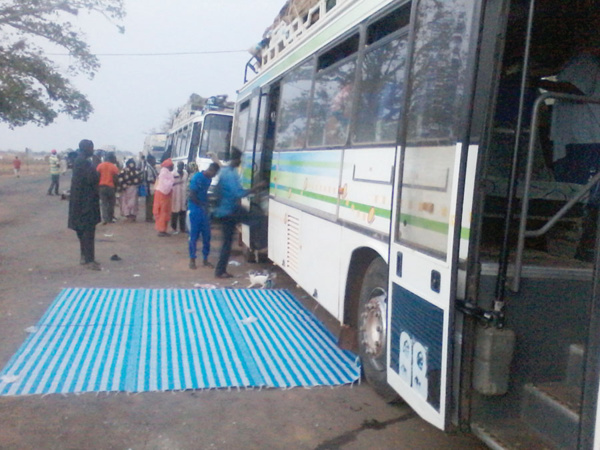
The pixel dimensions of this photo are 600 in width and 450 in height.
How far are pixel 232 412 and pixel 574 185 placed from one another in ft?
Answer: 9.77

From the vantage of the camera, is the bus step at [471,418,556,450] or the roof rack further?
the roof rack

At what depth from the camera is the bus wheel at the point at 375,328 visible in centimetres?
480

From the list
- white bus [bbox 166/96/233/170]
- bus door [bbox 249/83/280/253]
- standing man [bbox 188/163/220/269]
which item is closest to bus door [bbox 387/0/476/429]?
bus door [bbox 249/83/280/253]

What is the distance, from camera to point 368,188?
16.4ft

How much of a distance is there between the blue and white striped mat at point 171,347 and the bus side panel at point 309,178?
140cm

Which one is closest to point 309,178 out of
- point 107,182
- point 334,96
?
point 334,96

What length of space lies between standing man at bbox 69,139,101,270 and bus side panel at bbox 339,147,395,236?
16.3ft

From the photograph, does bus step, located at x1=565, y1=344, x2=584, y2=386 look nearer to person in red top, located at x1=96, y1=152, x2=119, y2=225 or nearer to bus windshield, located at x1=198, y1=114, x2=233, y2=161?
person in red top, located at x1=96, y1=152, x2=119, y2=225

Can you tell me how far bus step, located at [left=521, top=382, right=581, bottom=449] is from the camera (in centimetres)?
310

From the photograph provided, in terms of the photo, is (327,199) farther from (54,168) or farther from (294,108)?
(54,168)

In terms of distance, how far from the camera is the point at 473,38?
11.0 ft

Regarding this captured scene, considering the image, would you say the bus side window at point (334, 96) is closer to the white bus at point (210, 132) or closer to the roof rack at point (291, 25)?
the roof rack at point (291, 25)

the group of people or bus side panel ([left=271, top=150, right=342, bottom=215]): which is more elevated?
bus side panel ([left=271, top=150, right=342, bottom=215])

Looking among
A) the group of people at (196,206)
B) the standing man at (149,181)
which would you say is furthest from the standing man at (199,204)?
the standing man at (149,181)
